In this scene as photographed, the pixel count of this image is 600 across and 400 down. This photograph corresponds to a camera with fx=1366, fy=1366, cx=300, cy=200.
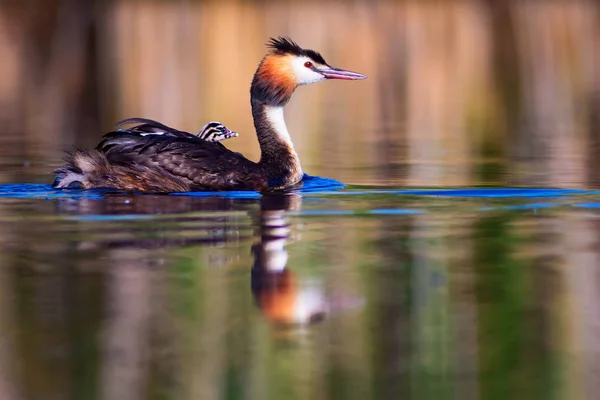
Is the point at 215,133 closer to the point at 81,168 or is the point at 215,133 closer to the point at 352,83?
the point at 81,168

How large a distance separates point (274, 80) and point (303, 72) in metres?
0.24

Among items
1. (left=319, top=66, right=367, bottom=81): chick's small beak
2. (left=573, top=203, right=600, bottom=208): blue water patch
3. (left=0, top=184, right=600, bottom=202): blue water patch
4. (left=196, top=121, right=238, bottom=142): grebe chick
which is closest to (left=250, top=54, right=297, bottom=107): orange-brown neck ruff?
(left=319, top=66, right=367, bottom=81): chick's small beak

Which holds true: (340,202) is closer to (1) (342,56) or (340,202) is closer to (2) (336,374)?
(2) (336,374)

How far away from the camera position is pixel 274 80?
10703 millimetres

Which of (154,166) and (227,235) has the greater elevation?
(154,166)

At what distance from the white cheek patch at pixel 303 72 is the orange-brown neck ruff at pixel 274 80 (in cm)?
4

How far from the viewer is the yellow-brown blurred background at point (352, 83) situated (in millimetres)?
12500

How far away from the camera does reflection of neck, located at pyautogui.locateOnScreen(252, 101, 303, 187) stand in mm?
10171

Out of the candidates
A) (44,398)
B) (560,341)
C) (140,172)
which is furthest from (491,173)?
(44,398)

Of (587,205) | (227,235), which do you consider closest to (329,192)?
(587,205)

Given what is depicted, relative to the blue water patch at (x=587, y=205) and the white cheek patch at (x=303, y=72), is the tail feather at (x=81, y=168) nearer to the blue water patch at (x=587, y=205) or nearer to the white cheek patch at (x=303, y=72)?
the white cheek patch at (x=303, y=72)

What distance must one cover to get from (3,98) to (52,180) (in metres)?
8.82

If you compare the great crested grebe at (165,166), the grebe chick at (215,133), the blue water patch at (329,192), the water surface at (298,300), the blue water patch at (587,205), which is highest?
the grebe chick at (215,133)

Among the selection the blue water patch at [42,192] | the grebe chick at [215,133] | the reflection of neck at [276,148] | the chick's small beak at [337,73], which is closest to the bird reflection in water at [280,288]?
the blue water patch at [42,192]
